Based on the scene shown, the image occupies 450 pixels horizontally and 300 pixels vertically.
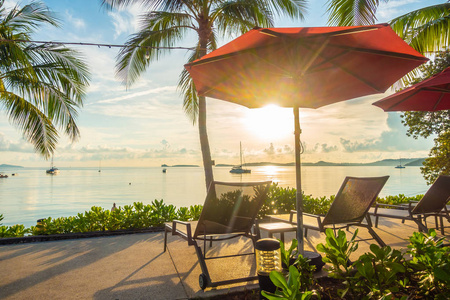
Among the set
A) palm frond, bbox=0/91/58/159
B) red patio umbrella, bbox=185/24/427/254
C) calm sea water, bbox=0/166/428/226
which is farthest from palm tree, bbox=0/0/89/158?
calm sea water, bbox=0/166/428/226

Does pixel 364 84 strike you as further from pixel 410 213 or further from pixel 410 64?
pixel 410 213

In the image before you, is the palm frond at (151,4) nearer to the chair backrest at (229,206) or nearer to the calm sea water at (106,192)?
the calm sea water at (106,192)

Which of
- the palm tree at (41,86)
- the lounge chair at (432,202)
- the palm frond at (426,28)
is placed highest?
the palm frond at (426,28)

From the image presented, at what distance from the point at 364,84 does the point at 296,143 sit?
44.8 inches

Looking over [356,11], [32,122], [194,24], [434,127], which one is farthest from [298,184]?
[434,127]

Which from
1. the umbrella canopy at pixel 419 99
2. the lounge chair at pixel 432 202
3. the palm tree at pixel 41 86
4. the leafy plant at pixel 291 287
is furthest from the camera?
the palm tree at pixel 41 86

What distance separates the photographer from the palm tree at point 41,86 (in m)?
7.28

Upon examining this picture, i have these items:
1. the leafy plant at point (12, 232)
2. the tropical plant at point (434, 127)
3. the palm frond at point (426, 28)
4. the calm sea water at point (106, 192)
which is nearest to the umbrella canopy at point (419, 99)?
the palm frond at point (426, 28)

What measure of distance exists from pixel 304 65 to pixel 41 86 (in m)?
7.08

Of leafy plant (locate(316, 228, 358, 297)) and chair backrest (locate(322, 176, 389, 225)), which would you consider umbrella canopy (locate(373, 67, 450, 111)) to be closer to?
chair backrest (locate(322, 176, 389, 225))

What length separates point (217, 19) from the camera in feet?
26.8

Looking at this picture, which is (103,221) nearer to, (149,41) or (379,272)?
(379,272)

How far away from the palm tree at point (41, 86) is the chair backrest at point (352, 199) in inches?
277

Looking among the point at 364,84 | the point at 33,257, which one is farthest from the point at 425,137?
the point at 33,257
